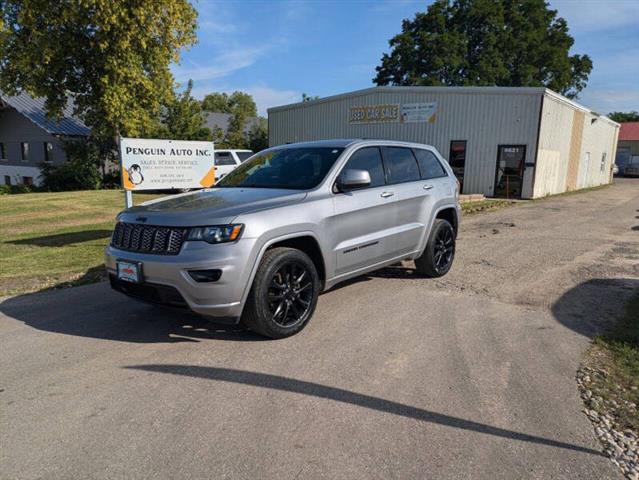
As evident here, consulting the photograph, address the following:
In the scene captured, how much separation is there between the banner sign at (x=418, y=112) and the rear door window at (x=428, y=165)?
53.3ft

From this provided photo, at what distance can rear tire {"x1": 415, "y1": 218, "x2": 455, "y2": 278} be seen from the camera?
6512 millimetres

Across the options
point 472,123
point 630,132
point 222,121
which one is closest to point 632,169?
point 630,132

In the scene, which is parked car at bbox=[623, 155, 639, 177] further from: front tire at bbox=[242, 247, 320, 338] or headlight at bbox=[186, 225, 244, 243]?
headlight at bbox=[186, 225, 244, 243]

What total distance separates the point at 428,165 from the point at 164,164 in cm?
475

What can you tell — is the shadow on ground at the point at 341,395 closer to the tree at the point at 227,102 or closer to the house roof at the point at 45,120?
the house roof at the point at 45,120

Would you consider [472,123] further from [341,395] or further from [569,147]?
[341,395]

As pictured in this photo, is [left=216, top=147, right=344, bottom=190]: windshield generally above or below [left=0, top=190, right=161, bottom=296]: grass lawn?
above

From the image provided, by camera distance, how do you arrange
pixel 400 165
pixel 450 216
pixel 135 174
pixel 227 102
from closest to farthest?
pixel 400 165 < pixel 450 216 < pixel 135 174 < pixel 227 102

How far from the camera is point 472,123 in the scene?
2142 cm

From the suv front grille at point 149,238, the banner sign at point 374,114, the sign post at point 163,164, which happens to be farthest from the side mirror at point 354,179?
the banner sign at point 374,114

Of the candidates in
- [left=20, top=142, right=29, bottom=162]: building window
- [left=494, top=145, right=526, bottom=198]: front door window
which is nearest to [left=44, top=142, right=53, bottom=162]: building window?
[left=20, top=142, right=29, bottom=162]: building window

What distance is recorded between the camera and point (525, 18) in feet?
147

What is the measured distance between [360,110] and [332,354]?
21244 mm

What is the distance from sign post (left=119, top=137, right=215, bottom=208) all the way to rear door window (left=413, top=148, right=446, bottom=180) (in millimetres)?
4006
